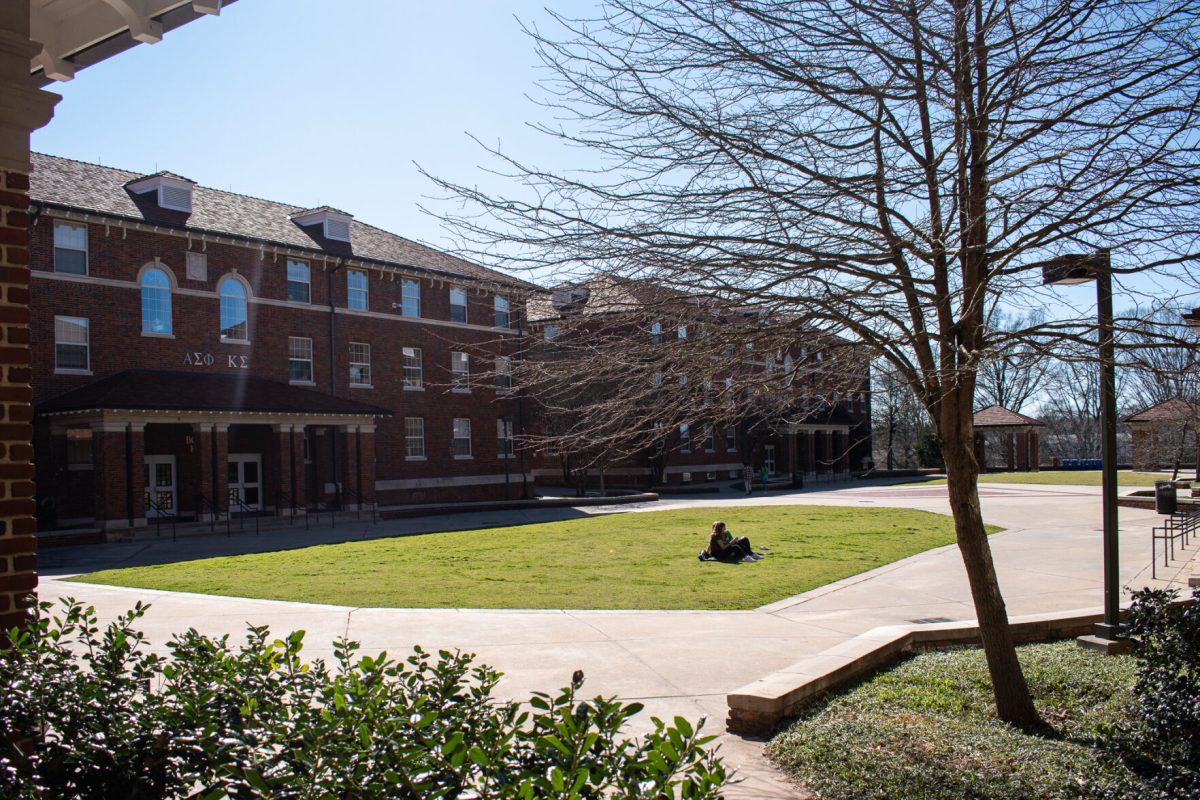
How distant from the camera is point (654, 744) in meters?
2.58

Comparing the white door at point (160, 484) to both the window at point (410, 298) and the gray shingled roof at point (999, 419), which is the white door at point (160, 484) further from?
the gray shingled roof at point (999, 419)

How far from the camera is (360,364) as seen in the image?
123 feet

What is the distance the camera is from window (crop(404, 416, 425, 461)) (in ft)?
129

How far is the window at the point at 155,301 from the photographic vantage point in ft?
97.9

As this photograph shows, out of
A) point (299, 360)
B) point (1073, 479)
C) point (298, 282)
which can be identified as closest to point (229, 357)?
point (299, 360)

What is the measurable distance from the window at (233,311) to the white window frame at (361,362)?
4960 mm

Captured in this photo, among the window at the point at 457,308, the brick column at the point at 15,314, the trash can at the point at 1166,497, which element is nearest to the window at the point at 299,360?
the window at the point at 457,308

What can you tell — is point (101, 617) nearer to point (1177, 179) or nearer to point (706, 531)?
point (1177, 179)

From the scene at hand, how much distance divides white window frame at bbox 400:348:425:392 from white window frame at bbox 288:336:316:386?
432cm

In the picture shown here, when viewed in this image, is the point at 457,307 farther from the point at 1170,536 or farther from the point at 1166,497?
the point at 1170,536

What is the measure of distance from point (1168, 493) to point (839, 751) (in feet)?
83.2

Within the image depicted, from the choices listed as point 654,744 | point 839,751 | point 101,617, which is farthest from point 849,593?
point 654,744

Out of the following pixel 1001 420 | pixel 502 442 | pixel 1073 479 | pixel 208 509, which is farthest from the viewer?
pixel 1001 420

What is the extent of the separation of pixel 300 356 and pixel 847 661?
3055cm
